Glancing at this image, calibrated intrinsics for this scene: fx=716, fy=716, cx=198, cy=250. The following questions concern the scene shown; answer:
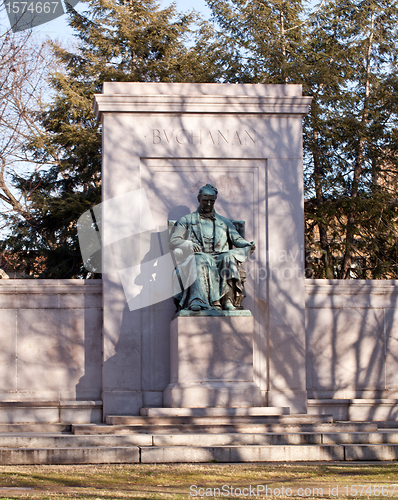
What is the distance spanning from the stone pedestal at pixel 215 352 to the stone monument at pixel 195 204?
2.98ft

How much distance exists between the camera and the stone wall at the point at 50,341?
1211cm

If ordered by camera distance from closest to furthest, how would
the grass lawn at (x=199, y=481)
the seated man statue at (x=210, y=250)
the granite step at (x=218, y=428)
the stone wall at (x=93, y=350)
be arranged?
the grass lawn at (x=199, y=481)
the granite step at (x=218, y=428)
the seated man statue at (x=210, y=250)
the stone wall at (x=93, y=350)

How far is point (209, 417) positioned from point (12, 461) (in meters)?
3.07

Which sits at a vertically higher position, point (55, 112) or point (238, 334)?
point (55, 112)

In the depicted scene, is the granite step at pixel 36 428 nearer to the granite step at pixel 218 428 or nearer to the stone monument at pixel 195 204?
the stone monument at pixel 195 204

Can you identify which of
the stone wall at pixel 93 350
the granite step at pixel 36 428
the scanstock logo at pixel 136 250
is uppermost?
the scanstock logo at pixel 136 250

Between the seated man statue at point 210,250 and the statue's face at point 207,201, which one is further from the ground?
the statue's face at point 207,201

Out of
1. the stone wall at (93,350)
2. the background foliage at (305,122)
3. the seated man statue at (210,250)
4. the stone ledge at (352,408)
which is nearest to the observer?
the seated man statue at (210,250)

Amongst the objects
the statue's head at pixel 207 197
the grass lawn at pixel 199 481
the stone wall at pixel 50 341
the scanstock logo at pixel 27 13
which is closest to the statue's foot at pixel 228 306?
the statue's head at pixel 207 197

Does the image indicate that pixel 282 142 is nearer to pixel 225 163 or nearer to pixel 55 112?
pixel 225 163

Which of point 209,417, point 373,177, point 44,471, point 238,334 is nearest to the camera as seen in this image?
point 44,471

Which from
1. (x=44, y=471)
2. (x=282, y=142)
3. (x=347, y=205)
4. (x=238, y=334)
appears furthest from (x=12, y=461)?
(x=347, y=205)

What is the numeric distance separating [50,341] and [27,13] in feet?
26.2

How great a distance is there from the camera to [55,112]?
23.2 metres
